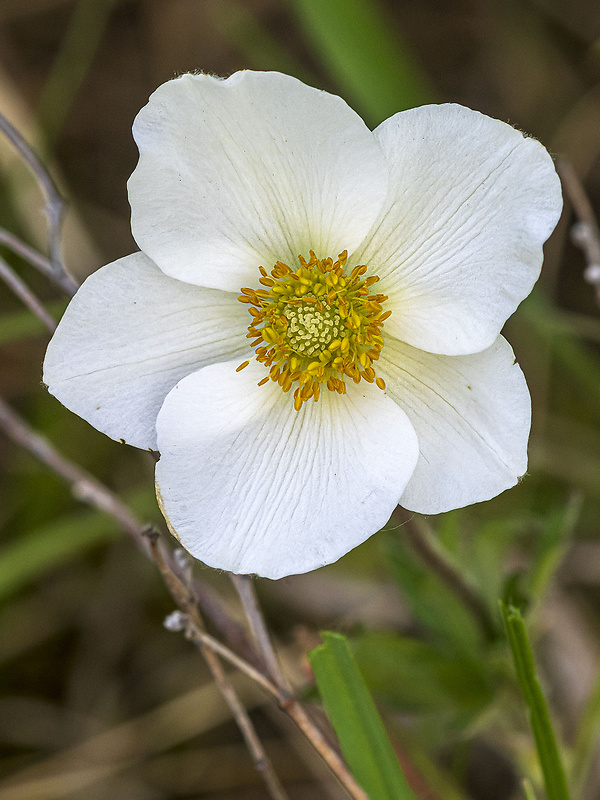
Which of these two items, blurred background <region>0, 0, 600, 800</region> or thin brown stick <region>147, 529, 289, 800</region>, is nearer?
thin brown stick <region>147, 529, 289, 800</region>

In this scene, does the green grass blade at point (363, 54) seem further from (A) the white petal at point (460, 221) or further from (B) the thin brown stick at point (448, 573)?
(B) the thin brown stick at point (448, 573)

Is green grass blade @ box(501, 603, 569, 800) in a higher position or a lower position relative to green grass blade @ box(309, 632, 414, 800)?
higher

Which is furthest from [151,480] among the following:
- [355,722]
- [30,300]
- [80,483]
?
[355,722]

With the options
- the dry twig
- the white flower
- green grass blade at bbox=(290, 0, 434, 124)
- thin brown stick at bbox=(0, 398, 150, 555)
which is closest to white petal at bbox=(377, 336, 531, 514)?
the white flower

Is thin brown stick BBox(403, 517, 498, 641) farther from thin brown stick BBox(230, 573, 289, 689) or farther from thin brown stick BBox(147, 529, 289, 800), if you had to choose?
thin brown stick BBox(147, 529, 289, 800)

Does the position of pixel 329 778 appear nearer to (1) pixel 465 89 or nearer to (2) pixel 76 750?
(2) pixel 76 750

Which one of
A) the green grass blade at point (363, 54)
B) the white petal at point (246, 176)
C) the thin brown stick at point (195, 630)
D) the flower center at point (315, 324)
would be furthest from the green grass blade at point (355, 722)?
the green grass blade at point (363, 54)
